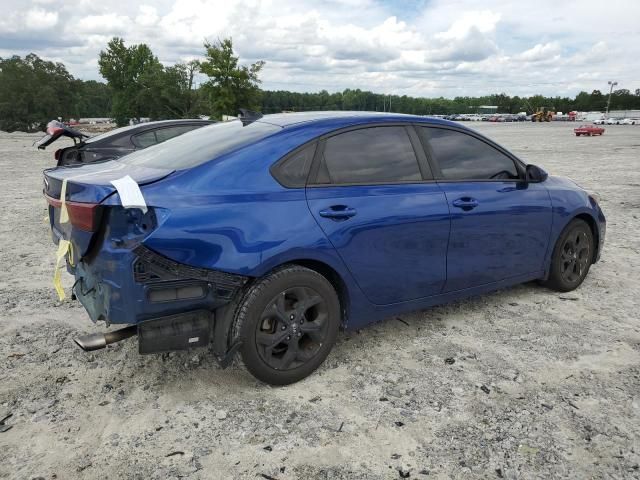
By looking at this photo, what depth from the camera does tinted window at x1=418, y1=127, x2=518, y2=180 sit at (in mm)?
3916

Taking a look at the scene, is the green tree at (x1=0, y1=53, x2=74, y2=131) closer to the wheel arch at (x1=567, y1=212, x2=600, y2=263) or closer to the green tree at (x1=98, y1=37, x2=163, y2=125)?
the green tree at (x1=98, y1=37, x2=163, y2=125)

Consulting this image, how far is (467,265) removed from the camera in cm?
399

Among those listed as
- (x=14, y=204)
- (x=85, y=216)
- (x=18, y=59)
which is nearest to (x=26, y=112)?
(x=18, y=59)

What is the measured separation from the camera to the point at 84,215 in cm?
276

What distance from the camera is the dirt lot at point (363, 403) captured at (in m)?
2.59

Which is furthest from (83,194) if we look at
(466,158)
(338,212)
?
(466,158)

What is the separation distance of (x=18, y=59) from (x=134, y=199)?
89149mm

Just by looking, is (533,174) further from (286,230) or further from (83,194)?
(83,194)

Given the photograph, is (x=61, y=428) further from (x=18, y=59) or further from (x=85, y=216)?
(x=18, y=59)

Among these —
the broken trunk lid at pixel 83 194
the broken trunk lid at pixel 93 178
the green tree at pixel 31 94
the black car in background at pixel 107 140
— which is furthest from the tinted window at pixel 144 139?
the green tree at pixel 31 94

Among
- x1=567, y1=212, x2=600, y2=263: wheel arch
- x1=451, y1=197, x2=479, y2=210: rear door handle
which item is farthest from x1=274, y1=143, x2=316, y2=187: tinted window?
x1=567, y1=212, x2=600, y2=263: wheel arch

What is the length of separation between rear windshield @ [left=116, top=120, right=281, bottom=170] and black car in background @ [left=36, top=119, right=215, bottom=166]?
3.60 meters

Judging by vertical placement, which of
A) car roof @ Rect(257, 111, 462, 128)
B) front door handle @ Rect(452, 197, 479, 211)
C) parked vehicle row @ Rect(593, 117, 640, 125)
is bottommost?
front door handle @ Rect(452, 197, 479, 211)

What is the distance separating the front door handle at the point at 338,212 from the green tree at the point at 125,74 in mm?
72022
